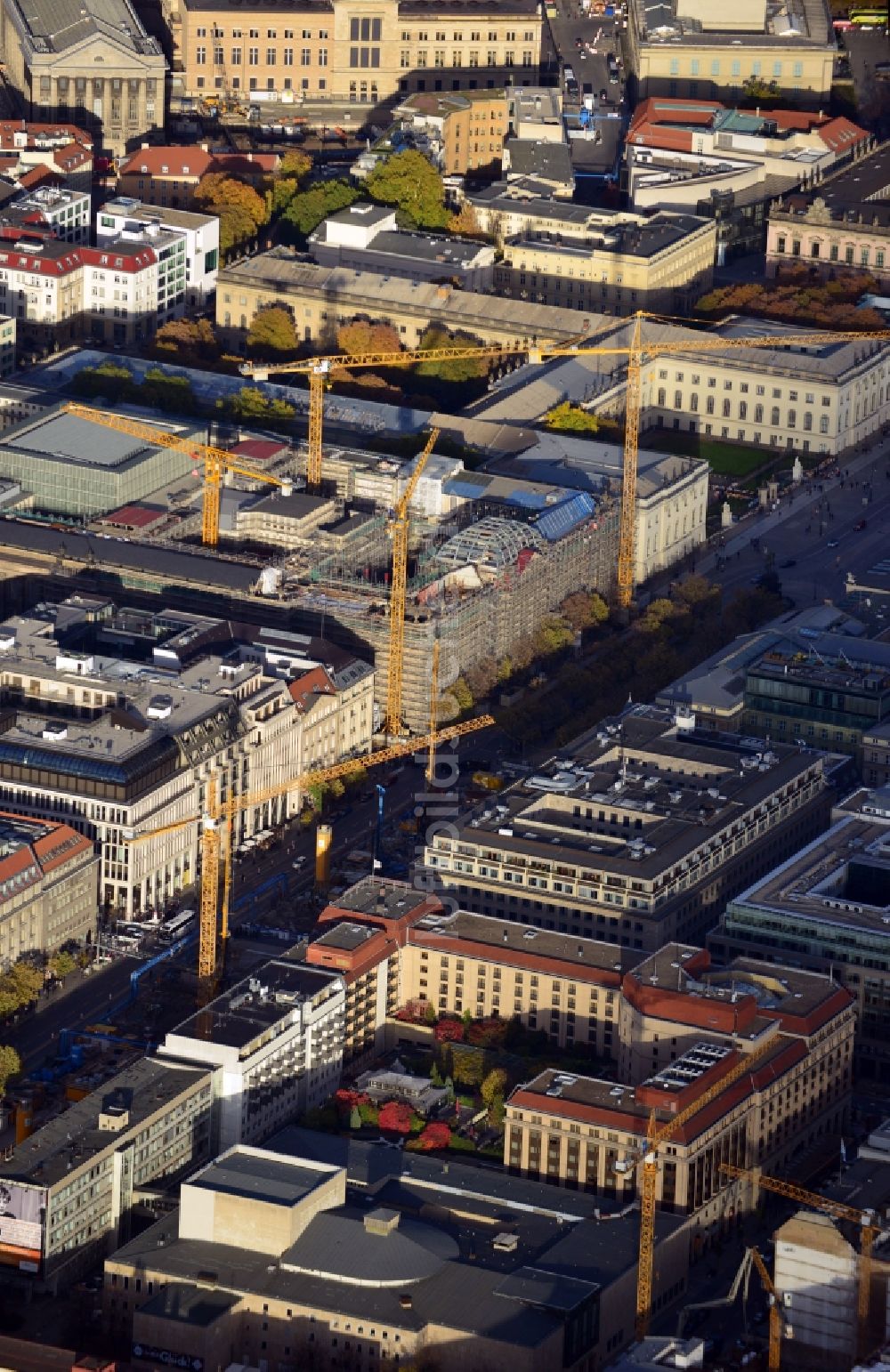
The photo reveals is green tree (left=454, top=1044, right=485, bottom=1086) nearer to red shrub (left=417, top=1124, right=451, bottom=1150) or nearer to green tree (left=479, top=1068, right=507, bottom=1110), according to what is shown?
green tree (left=479, top=1068, right=507, bottom=1110)

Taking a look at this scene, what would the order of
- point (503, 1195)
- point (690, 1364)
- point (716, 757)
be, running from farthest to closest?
1. point (716, 757)
2. point (503, 1195)
3. point (690, 1364)

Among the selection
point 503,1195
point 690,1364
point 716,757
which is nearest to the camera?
point 690,1364

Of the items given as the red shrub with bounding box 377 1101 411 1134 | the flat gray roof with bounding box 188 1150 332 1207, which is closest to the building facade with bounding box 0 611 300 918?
the red shrub with bounding box 377 1101 411 1134

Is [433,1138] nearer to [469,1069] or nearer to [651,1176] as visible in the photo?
[469,1069]

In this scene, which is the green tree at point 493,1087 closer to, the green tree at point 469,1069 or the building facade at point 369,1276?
the green tree at point 469,1069

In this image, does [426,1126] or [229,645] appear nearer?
[426,1126]

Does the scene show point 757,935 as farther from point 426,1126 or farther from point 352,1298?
point 352,1298

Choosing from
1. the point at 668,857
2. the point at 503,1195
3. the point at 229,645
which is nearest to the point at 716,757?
the point at 668,857

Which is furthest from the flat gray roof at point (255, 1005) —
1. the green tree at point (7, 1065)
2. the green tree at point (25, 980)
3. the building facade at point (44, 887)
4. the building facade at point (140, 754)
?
the building facade at point (140, 754)
